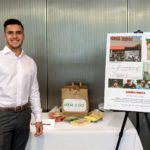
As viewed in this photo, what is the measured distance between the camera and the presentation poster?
1581 mm

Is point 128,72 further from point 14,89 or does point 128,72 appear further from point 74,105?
point 14,89

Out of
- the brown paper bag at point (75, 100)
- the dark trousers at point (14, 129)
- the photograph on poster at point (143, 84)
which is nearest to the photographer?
the dark trousers at point (14, 129)

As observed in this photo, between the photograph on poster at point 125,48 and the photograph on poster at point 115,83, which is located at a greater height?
the photograph on poster at point 125,48

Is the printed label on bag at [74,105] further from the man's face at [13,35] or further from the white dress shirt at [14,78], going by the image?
the man's face at [13,35]

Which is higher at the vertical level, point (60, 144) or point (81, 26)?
point (81, 26)

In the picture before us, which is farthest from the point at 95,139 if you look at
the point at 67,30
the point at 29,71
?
the point at 67,30

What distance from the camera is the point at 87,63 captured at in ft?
7.98

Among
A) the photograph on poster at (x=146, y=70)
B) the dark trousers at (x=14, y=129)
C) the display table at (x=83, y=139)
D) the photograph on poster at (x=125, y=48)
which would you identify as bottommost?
the display table at (x=83, y=139)

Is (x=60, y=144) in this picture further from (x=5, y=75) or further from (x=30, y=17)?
(x=30, y=17)

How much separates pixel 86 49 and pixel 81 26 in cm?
30

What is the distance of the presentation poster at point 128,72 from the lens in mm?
1581

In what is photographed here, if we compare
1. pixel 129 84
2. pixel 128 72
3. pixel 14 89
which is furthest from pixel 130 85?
pixel 14 89

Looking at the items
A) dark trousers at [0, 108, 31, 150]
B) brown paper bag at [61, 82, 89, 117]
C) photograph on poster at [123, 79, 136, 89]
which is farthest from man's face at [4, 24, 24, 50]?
photograph on poster at [123, 79, 136, 89]

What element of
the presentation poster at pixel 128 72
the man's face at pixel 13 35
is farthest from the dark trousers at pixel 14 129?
the presentation poster at pixel 128 72
